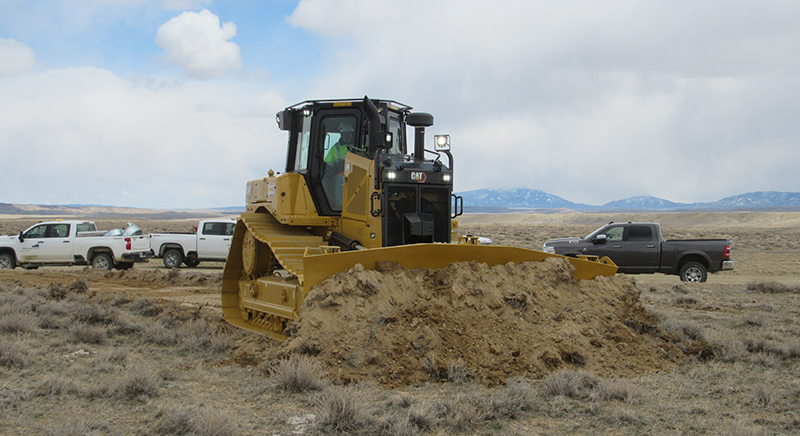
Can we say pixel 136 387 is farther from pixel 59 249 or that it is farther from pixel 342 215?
pixel 59 249

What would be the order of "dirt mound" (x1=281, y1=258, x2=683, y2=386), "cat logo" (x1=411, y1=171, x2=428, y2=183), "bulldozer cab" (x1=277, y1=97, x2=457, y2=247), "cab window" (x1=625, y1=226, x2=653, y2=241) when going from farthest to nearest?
"cab window" (x1=625, y1=226, x2=653, y2=241), "cat logo" (x1=411, y1=171, x2=428, y2=183), "bulldozer cab" (x1=277, y1=97, x2=457, y2=247), "dirt mound" (x1=281, y1=258, x2=683, y2=386)

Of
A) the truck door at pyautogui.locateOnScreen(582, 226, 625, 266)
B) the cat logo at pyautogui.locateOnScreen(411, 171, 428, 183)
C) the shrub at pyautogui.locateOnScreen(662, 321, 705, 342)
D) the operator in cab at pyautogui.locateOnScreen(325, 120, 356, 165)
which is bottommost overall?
A: the shrub at pyautogui.locateOnScreen(662, 321, 705, 342)

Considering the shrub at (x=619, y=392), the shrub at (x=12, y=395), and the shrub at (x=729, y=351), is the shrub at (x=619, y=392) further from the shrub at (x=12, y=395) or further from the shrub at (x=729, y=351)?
the shrub at (x=12, y=395)

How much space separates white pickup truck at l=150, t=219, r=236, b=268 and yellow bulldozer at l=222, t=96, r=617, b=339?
1229 cm

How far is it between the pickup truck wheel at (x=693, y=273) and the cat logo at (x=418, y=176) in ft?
42.3

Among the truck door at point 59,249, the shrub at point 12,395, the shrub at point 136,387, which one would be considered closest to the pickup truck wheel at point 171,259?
the truck door at point 59,249

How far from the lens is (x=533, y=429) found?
500 centimetres

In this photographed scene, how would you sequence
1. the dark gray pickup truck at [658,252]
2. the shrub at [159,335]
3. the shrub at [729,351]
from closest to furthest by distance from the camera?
1. the shrub at [729,351]
2. the shrub at [159,335]
3. the dark gray pickup truck at [658,252]

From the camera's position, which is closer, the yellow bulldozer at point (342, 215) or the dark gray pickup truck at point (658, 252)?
the yellow bulldozer at point (342, 215)

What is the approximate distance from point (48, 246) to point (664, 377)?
69.3ft

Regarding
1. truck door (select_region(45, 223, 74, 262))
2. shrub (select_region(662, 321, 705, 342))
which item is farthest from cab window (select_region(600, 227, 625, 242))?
truck door (select_region(45, 223, 74, 262))

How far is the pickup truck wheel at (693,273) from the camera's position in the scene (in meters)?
17.7

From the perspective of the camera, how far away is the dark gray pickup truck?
17578 mm

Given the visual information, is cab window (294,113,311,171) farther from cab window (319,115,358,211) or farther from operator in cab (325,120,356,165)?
operator in cab (325,120,356,165)
